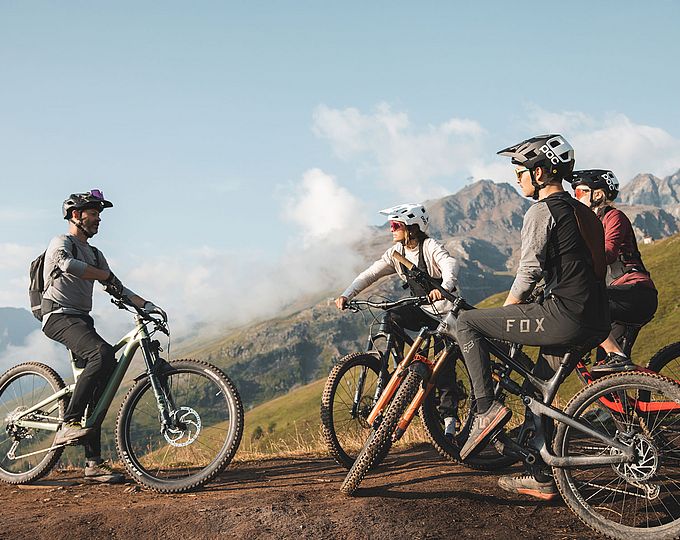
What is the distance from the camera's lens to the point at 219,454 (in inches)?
301

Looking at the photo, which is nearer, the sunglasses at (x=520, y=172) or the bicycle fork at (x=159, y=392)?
the sunglasses at (x=520, y=172)

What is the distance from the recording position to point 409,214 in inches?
360

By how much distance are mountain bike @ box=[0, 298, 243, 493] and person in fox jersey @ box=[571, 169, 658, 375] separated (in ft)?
15.4

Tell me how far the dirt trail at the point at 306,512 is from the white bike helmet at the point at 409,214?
3.45 metres

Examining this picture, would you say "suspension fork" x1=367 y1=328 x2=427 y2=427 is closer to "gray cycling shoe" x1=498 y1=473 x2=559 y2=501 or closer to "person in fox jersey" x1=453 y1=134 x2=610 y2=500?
"person in fox jersey" x1=453 y1=134 x2=610 y2=500

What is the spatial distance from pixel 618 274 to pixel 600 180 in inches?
51.9

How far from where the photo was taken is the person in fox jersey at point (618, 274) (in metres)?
7.97

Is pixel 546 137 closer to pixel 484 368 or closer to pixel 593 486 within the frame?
pixel 484 368

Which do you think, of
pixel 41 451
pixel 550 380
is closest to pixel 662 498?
pixel 550 380

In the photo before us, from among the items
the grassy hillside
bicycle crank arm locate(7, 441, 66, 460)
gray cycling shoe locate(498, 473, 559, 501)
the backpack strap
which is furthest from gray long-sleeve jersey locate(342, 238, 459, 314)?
bicycle crank arm locate(7, 441, 66, 460)

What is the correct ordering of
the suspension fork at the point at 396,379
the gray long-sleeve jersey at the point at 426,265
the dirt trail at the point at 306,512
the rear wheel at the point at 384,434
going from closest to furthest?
the dirt trail at the point at 306,512, the rear wheel at the point at 384,434, the suspension fork at the point at 396,379, the gray long-sleeve jersey at the point at 426,265

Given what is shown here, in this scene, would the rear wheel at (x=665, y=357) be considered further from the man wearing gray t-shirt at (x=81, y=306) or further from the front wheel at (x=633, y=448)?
the man wearing gray t-shirt at (x=81, y=306)

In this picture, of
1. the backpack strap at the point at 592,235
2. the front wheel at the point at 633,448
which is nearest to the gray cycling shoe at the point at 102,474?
the front wheel at the point at 633,448

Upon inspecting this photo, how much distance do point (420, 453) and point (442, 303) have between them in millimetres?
2316
